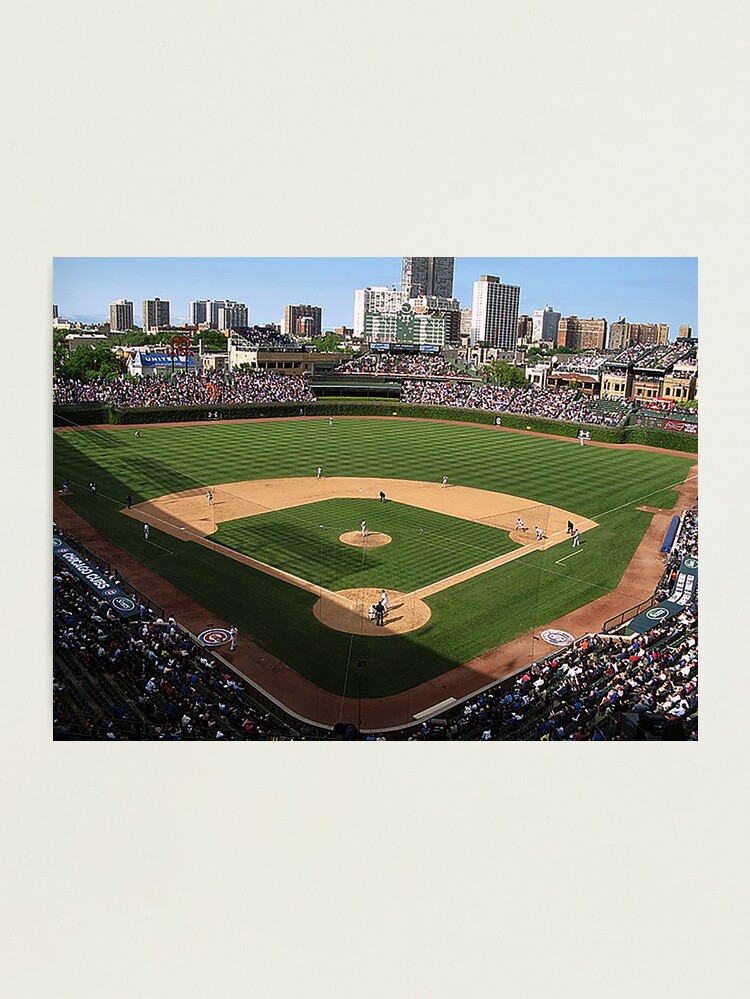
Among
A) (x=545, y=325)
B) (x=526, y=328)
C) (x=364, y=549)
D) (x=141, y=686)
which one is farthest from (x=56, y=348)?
(x=545, y=325)

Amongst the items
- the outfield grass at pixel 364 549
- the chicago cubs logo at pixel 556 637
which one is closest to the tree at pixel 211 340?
the outfield grass at pixel 364 549

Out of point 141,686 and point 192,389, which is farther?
point 192,389

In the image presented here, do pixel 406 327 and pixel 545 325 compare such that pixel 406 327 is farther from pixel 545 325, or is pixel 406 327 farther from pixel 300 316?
pixel 545 325

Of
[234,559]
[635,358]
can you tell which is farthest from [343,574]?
[635,358]

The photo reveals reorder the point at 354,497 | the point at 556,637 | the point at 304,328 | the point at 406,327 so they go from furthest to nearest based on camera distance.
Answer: the point at 406,327, the point at 304,328, the point at 354,497, the point at 556,637
